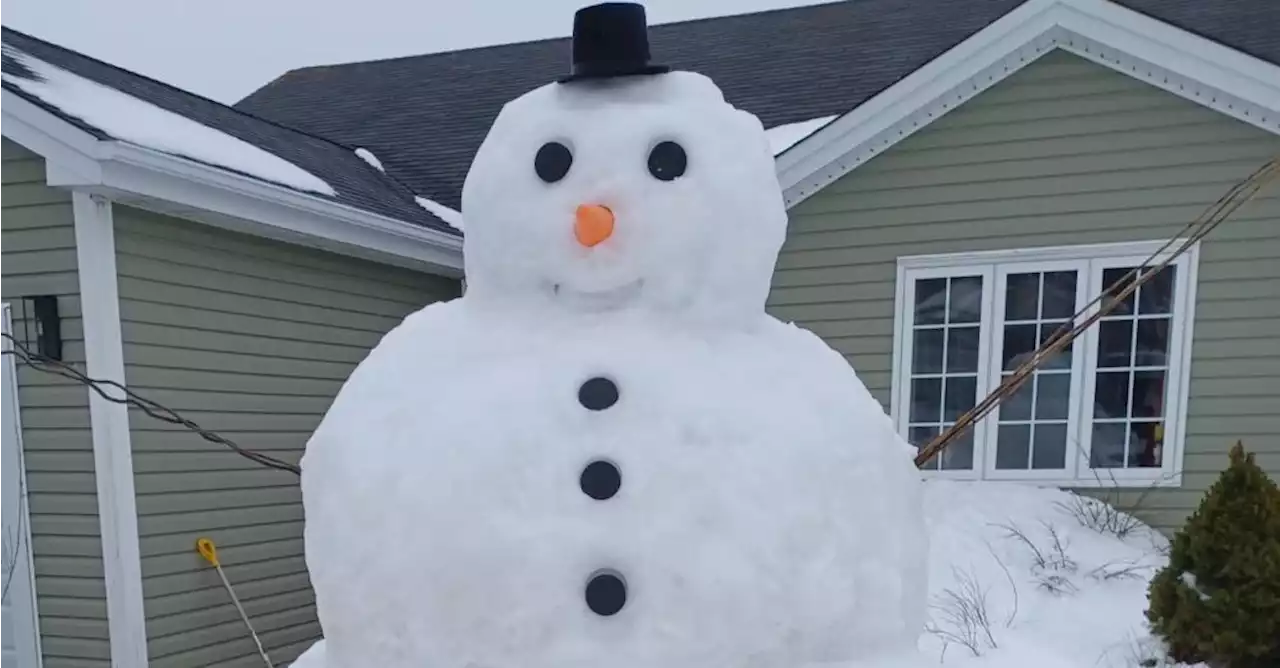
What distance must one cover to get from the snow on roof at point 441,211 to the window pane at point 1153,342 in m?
4.63

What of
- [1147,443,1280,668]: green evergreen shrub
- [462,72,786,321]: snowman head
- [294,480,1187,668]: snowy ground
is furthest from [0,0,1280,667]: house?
[462,72,786,321]: snowman head

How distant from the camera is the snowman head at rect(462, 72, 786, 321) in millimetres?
1881

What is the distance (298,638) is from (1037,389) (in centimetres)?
487

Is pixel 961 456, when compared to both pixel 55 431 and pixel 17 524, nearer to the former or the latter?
pixel 55 431

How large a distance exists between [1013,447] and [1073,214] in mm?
1510

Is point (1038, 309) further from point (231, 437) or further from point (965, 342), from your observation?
point (231, 437)

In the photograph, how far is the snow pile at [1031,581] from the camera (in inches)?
159

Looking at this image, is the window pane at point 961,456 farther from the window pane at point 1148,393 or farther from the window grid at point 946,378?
the window pane at point 1148,393

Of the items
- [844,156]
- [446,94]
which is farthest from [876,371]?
[446,94]

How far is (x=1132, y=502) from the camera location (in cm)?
548

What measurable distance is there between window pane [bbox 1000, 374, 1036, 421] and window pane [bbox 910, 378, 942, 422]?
398mm

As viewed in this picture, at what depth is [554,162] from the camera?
1.91 m

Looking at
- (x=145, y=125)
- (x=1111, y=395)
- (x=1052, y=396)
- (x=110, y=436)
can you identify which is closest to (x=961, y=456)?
(x=1052, y=396)

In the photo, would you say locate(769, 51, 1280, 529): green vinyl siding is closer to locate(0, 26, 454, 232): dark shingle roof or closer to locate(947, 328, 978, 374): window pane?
locate(947, 328, 978, 374): window pane
